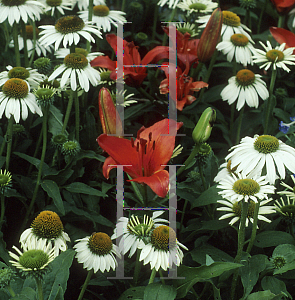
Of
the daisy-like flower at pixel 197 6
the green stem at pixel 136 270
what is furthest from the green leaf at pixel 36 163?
the daisy-like flower at pixel 197 6

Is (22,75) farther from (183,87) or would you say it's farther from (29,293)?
(29,293)

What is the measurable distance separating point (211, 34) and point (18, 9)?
0.46 m

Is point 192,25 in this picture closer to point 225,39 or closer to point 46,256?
point 225,39

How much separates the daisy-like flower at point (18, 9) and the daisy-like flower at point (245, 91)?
1.66ft

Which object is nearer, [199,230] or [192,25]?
[199,230]

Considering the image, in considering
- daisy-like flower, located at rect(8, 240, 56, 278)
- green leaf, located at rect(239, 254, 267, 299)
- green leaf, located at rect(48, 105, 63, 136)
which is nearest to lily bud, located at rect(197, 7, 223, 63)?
green leaf, located at rect(48, 105, 63, 136)

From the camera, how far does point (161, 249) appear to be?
1.99 ft

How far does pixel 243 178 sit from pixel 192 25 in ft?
2.16

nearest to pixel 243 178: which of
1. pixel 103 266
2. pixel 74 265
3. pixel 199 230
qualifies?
pixel 199 230

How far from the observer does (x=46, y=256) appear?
0.53 metres

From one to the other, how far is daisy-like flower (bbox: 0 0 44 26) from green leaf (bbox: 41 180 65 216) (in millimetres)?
388

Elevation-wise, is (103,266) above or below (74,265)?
above

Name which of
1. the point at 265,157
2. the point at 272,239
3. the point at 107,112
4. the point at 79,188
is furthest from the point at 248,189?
the point at 79,188

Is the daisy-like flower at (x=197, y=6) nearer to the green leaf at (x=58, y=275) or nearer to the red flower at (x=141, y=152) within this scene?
the red flower at (x=141, y=152)
